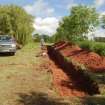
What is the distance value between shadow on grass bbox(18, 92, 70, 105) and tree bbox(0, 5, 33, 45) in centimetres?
3746

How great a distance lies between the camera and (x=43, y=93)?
11.6m

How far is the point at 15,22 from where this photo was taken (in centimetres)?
4853

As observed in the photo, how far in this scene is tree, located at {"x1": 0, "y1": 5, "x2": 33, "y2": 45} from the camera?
159ft

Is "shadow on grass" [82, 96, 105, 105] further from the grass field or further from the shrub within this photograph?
the shrub

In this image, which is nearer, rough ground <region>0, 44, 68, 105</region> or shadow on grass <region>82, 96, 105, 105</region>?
shadow on grass <region>82, 96, 105, 105</region>

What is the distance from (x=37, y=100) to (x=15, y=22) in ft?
127

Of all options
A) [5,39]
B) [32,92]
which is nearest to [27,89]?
[32,92]

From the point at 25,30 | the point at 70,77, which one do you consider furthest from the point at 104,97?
the point at 25,30

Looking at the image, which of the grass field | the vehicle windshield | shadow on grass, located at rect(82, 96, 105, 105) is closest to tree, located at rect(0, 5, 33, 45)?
the vehicle windshield

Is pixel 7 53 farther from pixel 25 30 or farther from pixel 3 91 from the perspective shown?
pixel 25 30

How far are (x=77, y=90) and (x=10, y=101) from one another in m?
4.48

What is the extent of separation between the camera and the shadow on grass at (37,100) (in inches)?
398

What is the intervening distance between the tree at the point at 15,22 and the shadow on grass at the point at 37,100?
37459 millimetres

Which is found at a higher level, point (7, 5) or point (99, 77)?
point (7, 5)
